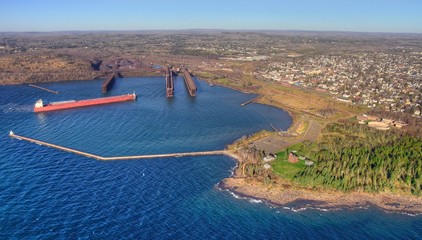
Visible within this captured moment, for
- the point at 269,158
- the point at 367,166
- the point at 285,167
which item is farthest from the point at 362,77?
the point at 285,167

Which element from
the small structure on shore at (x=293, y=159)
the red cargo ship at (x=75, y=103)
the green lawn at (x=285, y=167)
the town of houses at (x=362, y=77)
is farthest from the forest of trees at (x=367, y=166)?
the red cargo ship at (x=75, y=103)

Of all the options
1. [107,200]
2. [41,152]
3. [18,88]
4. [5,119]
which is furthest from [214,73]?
[107,200]

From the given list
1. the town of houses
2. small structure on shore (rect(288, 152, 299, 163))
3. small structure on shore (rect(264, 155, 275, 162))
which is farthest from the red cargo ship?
the town of houses

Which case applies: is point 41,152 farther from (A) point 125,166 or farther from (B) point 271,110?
(B) point 271,110

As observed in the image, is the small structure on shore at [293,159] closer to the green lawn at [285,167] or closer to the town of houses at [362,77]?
the green lawn at [285,167]

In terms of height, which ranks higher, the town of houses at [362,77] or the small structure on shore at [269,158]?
the town of houses at [362,77]

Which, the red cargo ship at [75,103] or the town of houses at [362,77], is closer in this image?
the red cargo ship at [75,103]

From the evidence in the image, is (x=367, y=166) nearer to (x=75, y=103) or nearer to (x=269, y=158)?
(x=269, y=158)
